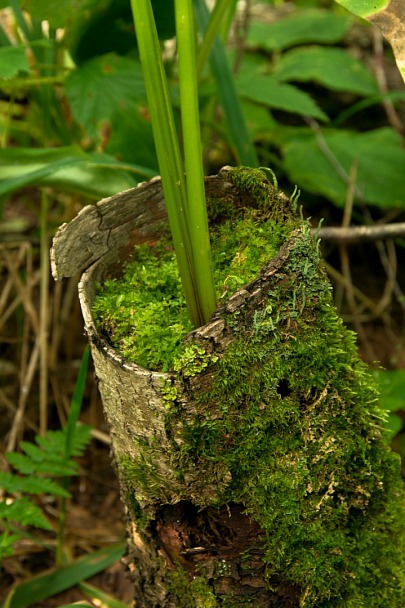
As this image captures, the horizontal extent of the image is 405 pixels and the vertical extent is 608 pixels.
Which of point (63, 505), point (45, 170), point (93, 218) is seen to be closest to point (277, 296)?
point (93, 218)

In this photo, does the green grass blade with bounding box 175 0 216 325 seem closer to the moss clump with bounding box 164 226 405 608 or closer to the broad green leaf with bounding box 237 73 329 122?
the moss clump with bounding box 164 226 405 608

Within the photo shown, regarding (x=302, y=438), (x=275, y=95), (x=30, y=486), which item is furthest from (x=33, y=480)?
(x=275, y=95)

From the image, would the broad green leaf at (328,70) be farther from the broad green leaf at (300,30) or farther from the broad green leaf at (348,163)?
the broad green leaf at (348,163)

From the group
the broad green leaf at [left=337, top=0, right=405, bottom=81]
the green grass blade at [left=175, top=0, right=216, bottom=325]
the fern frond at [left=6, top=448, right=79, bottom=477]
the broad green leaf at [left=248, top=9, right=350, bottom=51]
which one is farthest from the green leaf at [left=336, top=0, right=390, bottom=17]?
the broad green leaf at [left=248, top=9, right=350, bottom=51]

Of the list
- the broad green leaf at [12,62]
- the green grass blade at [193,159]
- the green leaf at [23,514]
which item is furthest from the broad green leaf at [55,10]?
the green leaf at [23,514]

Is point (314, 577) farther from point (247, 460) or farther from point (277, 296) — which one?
point (277, 296)

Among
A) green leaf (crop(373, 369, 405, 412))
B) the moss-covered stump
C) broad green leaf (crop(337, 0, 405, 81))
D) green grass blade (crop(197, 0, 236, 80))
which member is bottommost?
Answer: green leaf (crop(373, 369, 405, 412))

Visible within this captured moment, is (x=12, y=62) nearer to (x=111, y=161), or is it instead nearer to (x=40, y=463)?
(x=111, y=161)
